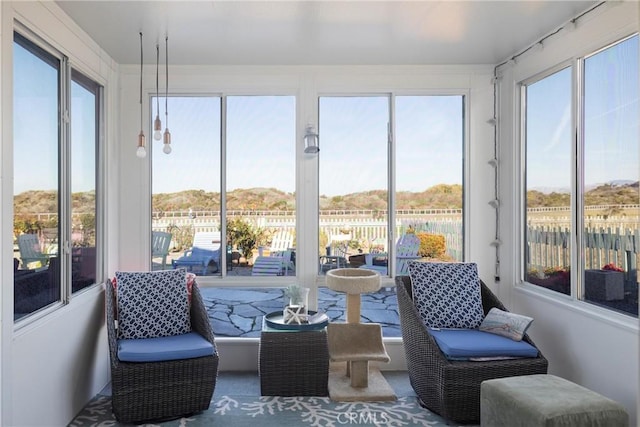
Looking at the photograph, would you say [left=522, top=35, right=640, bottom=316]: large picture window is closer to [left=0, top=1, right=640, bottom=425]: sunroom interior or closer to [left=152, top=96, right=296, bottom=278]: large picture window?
[left=0, top=1, right=640, bottom=425]: sunroom interior

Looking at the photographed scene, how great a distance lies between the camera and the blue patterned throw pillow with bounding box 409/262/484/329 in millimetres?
3234

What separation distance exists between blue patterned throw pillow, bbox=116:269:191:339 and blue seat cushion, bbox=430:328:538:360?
1.81 meters

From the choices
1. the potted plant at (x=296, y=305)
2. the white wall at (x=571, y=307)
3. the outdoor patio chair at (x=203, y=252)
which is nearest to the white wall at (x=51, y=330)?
the outdoor patio chair at (x=203, y=252)

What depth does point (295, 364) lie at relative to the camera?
3.16 meters

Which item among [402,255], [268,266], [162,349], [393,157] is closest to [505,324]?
[402,255]

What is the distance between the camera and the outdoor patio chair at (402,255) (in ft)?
12.7

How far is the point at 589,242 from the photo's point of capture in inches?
113

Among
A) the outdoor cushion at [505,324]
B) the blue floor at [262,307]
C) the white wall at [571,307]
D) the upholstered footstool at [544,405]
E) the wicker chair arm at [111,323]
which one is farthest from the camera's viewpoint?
the blue floor at [262,307]

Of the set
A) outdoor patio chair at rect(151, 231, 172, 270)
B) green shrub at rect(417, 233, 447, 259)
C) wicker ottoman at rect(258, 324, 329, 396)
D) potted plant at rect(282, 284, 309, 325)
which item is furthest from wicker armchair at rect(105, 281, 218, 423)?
green shrub at rect(417, 233, 447, 259)

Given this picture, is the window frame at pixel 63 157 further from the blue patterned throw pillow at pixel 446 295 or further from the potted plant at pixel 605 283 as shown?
the potted plant at pixel 605 283

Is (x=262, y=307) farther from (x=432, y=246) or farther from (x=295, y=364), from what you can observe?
(x=432, y=246)

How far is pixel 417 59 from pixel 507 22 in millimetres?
861

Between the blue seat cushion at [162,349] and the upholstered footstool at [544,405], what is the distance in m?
1.72

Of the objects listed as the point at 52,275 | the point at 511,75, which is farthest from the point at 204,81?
the point at 511,75
